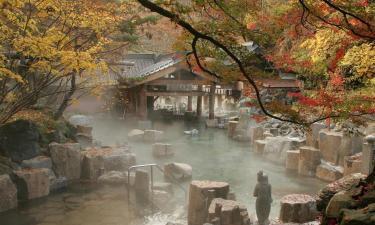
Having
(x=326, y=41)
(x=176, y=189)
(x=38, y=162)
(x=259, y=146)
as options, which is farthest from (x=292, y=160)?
(x=38, y=162)

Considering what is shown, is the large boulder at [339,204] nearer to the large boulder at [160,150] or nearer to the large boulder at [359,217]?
the large boulder at [359,217]

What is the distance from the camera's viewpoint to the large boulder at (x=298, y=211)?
26.8ft

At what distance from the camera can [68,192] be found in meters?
11.9

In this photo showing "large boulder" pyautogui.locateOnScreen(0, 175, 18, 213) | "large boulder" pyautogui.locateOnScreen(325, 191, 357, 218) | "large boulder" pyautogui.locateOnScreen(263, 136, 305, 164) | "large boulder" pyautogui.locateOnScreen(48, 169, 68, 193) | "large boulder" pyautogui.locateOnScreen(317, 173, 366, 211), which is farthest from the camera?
"large boulder" pyautogui.locateOnScreen(263, 136, 305, 164)

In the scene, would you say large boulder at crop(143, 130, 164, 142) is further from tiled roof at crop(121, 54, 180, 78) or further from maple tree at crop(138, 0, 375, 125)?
maple tree at crop(138, 0, 375, 125)

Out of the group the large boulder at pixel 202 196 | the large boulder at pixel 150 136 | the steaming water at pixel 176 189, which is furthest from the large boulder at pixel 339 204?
the large boulder at pixel 150 136

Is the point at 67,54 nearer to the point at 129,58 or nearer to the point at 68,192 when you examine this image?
the point at 68,192

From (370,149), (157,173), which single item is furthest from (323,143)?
(157,173)

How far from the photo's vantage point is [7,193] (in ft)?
33.3

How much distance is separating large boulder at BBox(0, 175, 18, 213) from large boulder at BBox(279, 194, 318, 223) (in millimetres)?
7363

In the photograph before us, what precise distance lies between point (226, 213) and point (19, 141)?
8.08 m

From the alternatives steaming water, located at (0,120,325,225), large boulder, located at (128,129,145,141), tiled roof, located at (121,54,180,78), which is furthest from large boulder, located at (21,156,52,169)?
tiled roof, located at (121,54,180,78)

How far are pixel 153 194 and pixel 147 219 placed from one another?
1.10 m

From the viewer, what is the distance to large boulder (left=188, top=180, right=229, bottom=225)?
8352 millimetres
